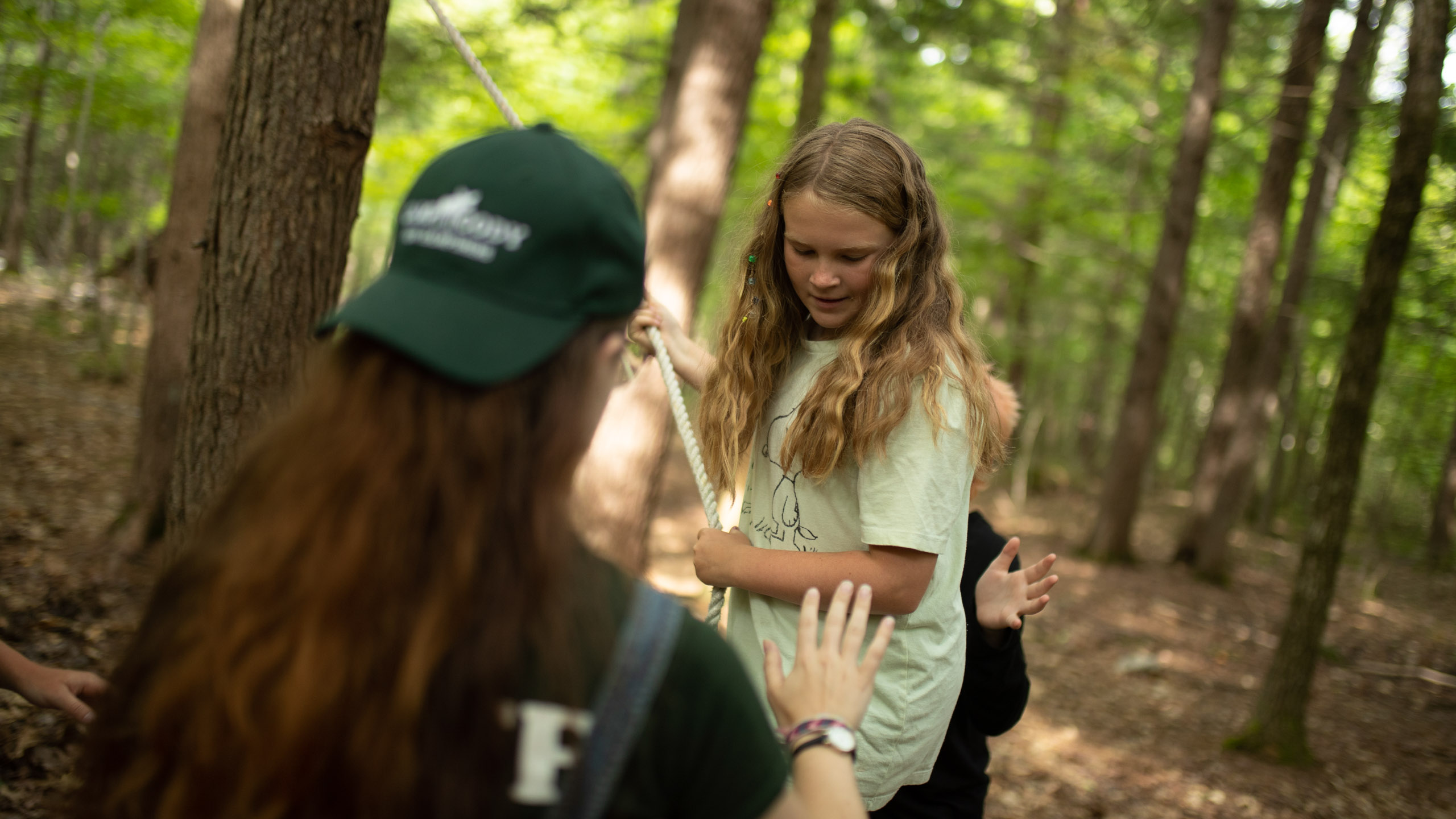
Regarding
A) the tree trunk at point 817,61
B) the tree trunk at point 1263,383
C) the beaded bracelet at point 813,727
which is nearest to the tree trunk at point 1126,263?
the tree trunk at point 1263,383

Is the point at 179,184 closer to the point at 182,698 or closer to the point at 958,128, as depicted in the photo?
the point at 182,698

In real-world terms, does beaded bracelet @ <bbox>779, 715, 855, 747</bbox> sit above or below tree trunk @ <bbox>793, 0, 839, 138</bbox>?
below

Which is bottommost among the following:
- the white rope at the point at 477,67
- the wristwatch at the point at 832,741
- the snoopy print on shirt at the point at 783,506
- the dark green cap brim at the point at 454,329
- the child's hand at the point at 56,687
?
the child's hand at the point at 56,687

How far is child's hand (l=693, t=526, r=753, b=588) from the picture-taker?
176 cm

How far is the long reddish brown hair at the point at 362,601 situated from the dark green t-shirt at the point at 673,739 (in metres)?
0.04

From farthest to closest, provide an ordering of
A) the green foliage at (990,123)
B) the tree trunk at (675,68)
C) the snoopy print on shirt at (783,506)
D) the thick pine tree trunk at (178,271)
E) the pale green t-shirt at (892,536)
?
1. the green foliage at (990,123)
2. the tree trunk at (675,68)
3. the thick pine tree trunk at (178,271)
4. the snoopy print on shirt at (783,506)
5. the pale green t-shirt at (892,536)

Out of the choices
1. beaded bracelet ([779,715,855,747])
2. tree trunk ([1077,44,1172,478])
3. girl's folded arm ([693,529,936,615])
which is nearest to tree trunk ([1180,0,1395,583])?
tree trunk ([1077,44,1172,478])

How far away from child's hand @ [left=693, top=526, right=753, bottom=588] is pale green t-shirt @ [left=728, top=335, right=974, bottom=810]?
0.43ft

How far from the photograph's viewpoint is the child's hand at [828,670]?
4.11 feet

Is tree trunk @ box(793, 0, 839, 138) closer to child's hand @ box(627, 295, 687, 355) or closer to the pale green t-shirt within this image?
child's hand @ box(627, 295, 687, 355)

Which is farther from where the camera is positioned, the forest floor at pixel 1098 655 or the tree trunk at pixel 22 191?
the tree trunk at pixel 22 191

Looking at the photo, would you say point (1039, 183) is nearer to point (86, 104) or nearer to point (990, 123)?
point (990, 123)

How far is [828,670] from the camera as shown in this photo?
129 cm

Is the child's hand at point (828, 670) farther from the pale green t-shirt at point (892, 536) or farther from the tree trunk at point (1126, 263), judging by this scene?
the tree trunk at point (1126, 263)
